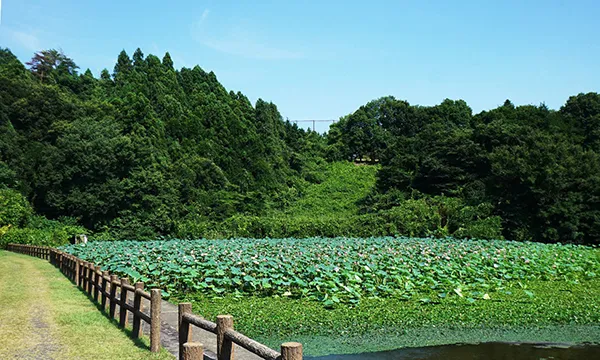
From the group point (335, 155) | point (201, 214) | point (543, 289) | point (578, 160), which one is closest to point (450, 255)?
point (543, 289)

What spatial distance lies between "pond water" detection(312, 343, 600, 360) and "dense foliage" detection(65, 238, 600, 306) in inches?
125

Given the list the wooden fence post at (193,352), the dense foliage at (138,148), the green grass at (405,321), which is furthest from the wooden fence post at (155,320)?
the dense foliage at (138,148)

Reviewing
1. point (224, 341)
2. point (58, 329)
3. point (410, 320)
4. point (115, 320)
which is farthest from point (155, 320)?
point (410, 320)

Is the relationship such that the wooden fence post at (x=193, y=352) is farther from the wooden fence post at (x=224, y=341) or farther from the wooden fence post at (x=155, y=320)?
the wooden fence post at (x=155, y=320)

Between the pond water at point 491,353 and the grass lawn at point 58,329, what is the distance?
298 cm

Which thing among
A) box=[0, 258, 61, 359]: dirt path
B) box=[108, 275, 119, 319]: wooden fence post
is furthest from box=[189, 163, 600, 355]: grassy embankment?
box=[0, 258, 61, 359]: dirt path

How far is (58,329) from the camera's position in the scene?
8.44 m

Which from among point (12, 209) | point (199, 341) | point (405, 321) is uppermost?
point (12, 209)

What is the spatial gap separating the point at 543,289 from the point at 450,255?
157 inches

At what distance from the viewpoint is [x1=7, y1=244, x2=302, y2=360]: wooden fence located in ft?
15.0

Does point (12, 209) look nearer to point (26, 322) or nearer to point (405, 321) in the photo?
point (26, 322)

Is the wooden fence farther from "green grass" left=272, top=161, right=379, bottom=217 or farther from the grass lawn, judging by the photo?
"green grass" left=272, top=161, right=379, bottom=217

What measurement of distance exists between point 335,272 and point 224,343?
9.19 meters

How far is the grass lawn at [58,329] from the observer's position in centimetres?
702
